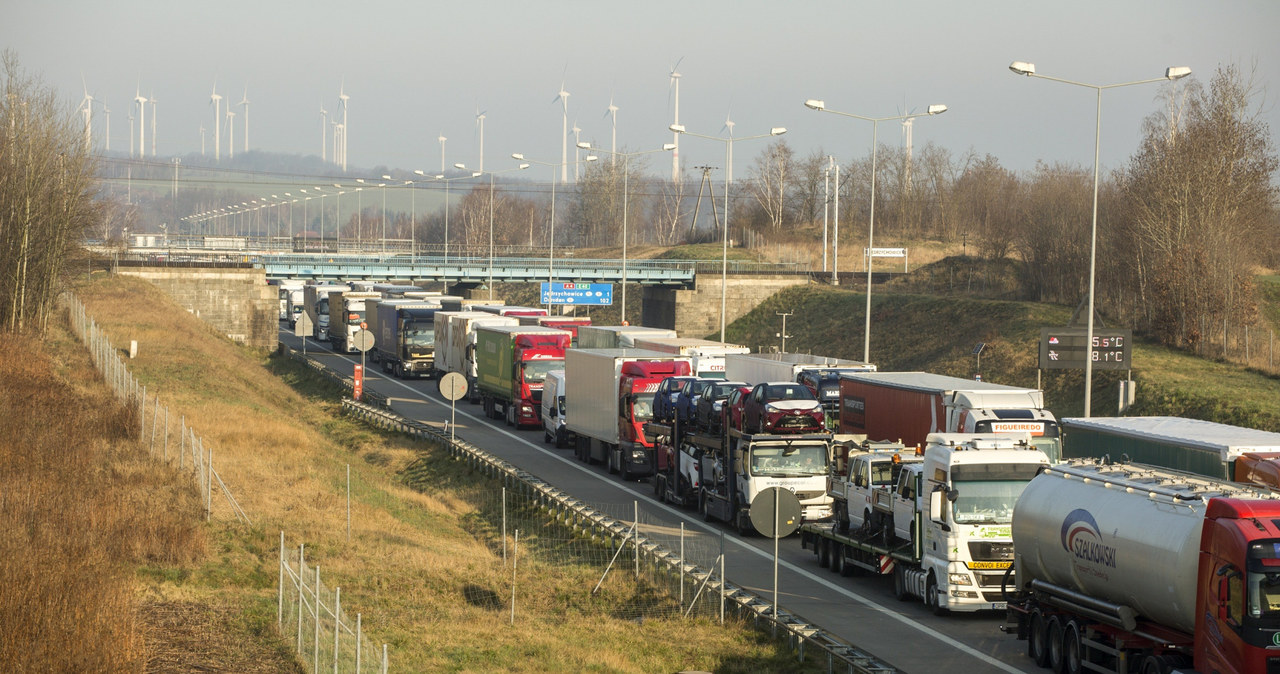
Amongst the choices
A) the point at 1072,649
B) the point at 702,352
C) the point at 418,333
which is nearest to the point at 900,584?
the point at 1072,649

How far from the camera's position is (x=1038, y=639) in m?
17.2

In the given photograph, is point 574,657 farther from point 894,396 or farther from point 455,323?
point 455,323

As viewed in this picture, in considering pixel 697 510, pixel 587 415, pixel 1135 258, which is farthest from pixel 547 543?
pixel 1135 258

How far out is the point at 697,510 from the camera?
31.0m

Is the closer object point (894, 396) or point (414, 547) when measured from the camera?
point (414, 547)

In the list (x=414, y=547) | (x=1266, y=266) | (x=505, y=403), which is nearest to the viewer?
(x=414, y=547)

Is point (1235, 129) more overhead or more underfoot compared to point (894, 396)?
more overhead

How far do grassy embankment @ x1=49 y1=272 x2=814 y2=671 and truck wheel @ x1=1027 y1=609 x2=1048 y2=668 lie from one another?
128 inches

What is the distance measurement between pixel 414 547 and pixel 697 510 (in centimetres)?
863

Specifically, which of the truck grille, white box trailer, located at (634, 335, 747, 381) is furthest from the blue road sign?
the truck grille

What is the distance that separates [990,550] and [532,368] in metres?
29.2

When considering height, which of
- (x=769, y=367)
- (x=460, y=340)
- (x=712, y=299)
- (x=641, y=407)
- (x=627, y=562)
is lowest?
(x=627, y=562)

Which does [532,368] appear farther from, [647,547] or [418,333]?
[647,547]

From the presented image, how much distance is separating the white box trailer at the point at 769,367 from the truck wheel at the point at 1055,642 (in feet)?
67.6
